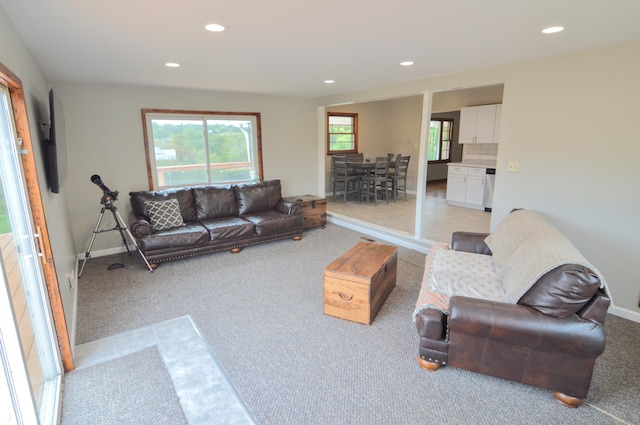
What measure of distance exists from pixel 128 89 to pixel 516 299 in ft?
16.4

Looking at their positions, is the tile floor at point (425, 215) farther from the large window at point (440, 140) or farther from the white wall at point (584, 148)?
the large window at point (440, 140)

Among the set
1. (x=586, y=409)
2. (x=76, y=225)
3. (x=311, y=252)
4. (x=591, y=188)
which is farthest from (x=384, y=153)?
(x=586, y=409)

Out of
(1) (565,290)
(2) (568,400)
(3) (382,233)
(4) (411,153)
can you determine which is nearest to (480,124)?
(4) (411,153)

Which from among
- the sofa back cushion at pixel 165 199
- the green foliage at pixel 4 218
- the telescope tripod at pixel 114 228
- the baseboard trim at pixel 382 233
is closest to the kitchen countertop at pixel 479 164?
the baseboard trim at pixel 382 233

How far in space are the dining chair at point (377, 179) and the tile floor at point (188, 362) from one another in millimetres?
5391

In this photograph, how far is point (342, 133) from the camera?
27.7 feet

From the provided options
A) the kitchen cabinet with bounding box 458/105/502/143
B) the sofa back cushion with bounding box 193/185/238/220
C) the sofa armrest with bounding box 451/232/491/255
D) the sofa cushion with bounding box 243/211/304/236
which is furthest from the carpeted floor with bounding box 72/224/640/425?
the kitchen cabinet with bounding box 458/105/502/143

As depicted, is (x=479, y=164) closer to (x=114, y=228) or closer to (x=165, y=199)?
(x=165, y=199)

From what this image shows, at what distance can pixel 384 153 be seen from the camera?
9242 mm

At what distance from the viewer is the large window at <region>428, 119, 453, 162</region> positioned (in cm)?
966

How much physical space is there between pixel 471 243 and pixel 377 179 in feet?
14.4

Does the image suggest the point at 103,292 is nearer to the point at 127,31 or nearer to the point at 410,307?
the point at 127,31

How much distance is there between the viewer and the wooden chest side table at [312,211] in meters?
5.51

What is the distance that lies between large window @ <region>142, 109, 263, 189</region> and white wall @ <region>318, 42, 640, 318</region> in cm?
367
